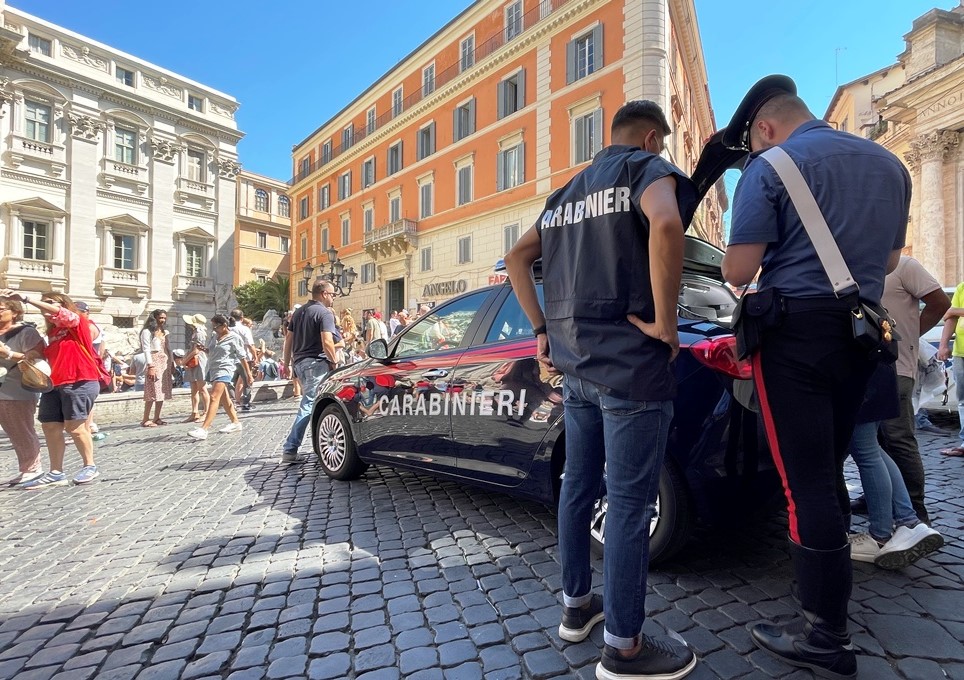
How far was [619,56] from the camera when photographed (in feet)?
63.6

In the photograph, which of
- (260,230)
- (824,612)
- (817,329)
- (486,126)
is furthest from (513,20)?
(260,230)

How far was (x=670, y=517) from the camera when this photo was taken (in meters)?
2.44

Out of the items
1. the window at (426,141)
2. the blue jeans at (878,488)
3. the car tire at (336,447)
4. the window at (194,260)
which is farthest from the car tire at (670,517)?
the window at (194,260)

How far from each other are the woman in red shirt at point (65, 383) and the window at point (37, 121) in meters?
28.6

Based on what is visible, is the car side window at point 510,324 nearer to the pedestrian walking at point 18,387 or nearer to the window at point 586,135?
the pedestrian walking at point 18,387

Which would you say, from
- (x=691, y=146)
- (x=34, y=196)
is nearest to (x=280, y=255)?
(x=34, y=196)

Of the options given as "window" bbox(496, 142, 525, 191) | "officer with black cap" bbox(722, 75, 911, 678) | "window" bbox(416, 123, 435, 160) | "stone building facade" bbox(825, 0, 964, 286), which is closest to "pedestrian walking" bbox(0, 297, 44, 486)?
"officer with black cap" bbox(722, 75, 911, 678)

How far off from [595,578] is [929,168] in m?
22.4

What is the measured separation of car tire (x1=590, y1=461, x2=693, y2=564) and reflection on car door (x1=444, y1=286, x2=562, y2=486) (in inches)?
24.4

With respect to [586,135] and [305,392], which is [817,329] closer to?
[305,392]

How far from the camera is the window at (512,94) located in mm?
23075

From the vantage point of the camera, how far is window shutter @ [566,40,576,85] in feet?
69.3

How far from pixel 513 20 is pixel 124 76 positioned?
21.5 meters

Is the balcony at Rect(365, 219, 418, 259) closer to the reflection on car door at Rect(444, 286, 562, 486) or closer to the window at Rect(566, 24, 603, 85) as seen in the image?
the window at Rect(566, 24, 603, 85)
